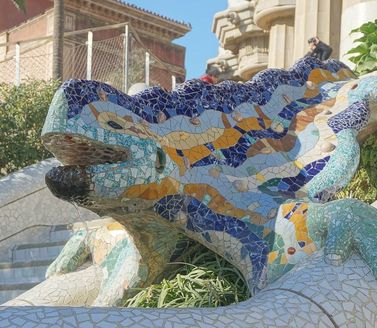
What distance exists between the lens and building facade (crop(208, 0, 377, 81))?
10883 mm

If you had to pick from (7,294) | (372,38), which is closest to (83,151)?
(7,294)

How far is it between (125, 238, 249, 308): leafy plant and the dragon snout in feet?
2.68

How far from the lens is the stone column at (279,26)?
16281 mm

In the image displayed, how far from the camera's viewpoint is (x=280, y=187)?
4.51 metres

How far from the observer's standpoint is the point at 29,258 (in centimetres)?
859

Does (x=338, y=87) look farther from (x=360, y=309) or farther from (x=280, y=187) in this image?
(x=360, y=309)

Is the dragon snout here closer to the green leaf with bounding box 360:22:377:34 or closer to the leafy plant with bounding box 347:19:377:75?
the leafy plant with bounding box 347:19:377:75

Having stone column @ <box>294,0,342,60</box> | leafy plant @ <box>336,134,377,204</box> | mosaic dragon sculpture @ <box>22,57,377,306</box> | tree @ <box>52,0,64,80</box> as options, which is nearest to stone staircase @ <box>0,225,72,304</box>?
mosaic dragon sculpture @ <box>22,57,377,306</box>

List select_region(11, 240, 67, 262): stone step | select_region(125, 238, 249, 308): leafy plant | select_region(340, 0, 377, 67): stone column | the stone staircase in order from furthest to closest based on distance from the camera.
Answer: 1. select_region(340, 0, 377, 67): stone column
2. select_region(11, 240, 67, 262): stone step
3. the stone staircase
4. select_region(125, 238, 249, 308): leafy plant

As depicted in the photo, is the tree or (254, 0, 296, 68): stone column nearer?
the tree

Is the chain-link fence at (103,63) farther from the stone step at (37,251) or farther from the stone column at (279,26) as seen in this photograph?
the stone step at (37,251)

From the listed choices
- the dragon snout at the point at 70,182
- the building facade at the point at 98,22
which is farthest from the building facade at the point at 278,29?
the dragon snout at the point at 70,182

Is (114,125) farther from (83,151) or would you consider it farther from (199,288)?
(199,288)

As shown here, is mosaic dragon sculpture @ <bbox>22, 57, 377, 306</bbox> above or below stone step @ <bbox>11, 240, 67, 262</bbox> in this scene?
above
